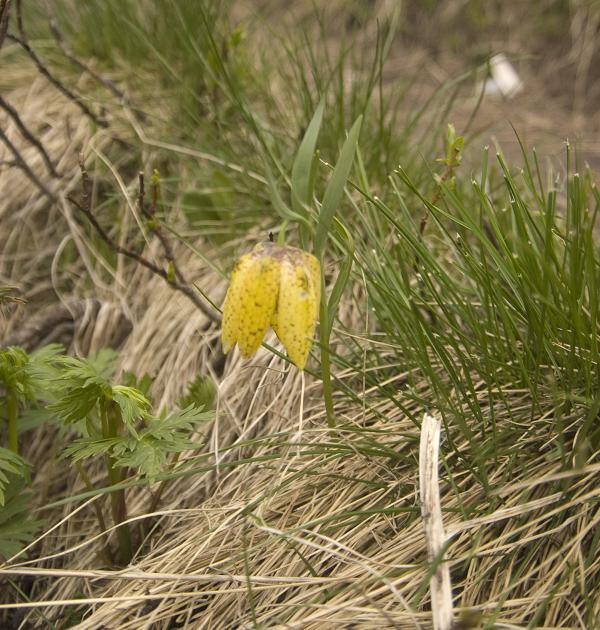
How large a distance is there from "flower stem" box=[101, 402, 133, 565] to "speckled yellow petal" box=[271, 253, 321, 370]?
37 cm

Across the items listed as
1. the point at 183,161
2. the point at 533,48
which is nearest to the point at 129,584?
the point at 183,161

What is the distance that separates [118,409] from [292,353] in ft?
1.21

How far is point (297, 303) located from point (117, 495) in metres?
0.55

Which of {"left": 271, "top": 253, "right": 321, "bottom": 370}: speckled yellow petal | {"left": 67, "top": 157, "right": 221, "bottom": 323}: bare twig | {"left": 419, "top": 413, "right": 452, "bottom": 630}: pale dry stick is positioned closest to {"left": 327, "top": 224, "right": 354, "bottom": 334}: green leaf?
{"left": 271, "top": 253, "right": 321, "bottom": 370}: speckled yellow petal

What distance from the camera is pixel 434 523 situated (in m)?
1.02

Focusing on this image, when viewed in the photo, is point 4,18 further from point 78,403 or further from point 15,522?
point 15,522

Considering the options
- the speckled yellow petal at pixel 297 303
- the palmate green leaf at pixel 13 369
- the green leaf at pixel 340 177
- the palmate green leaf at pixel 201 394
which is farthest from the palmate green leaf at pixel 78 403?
the green leaf at pixel 340 177

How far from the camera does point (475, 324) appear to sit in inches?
48.5

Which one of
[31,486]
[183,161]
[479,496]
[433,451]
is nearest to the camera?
[433,451]

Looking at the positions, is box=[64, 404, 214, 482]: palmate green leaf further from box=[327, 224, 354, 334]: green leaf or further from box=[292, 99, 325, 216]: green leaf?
box=[292, 99, 325, 216]: green leaf

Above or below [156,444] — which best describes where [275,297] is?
above

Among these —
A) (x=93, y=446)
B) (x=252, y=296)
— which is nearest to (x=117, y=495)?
(x=93, y=446)

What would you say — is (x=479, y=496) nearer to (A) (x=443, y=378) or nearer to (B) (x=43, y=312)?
(A) (x=443, y=378)

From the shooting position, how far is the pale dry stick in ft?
3.16
